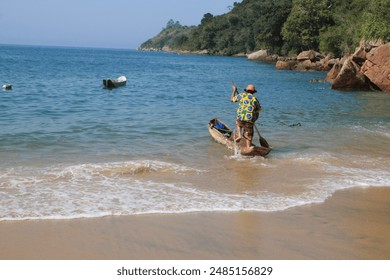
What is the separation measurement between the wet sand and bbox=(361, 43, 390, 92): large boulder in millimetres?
23320

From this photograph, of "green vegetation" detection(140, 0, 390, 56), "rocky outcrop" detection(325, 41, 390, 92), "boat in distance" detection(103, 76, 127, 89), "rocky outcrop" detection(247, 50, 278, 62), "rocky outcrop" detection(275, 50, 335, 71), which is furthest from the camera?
"rocky outcrop" detection(247, 50, 278, 62)

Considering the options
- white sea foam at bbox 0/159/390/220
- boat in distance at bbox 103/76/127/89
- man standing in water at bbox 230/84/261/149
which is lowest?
white sea foam at bbox 0/159/390/220

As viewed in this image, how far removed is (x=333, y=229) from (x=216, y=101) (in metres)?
18.3

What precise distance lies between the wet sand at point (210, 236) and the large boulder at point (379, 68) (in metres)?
23.3

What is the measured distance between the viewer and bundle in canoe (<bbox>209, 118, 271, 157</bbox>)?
1109 cm

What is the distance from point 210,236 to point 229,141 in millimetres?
6109

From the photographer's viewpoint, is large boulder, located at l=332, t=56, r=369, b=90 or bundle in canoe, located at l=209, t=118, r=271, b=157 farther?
large boulder, located at l=332, t=56, r=369, b=90

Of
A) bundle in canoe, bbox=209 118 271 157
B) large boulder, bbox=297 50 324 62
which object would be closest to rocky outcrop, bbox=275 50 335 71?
large boulder, bbox=297 50 324 62

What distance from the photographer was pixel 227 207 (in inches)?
291

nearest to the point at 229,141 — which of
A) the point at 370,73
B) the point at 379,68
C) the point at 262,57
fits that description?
the point at 379,68

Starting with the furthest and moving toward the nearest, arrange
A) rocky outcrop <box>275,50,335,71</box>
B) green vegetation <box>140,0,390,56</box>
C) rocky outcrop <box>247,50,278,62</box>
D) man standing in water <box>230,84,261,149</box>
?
rocky outcrop <box>247,50,278,62</box>, rocky outcrop <box>275,50,335,71</box>, green vegetation <box>140,0,390,56</box>, man standing in water <box>230,84,261,149</box>

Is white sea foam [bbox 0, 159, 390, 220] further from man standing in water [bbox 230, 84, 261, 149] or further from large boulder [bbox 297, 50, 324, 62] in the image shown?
large boulder [bbox 297, 50, 324, 62]

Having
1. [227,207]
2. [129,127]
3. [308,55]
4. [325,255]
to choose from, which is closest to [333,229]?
[325,255]

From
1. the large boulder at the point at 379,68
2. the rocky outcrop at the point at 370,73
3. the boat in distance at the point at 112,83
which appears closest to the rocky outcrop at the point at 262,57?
the rocky outcrop at the point at 370,73
